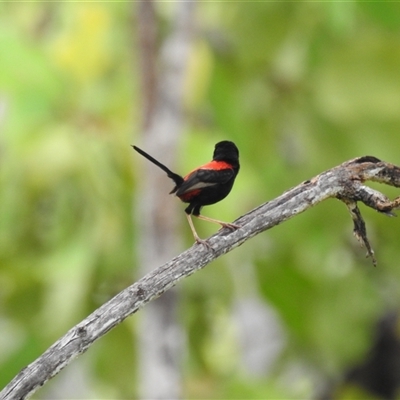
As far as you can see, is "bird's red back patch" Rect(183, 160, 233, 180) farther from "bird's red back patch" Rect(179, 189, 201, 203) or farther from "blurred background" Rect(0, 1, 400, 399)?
"blurred background" Rect(0, 1, 400, 399)

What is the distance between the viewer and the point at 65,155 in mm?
1637

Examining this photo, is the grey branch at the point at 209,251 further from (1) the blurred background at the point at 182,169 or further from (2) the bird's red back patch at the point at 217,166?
(1) the blurred background at the point at 182,169

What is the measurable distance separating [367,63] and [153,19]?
0.53 metres

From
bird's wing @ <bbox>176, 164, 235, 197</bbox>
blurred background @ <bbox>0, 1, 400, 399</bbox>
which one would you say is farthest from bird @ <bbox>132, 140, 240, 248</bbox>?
blurred background @ <bbox>0, 1, 400, 399</bbox>

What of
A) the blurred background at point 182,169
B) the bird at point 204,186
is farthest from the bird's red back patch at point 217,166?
the blurred background at point 182,169

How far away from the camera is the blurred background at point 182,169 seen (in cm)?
156

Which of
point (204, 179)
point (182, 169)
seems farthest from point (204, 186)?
point (182, 169)

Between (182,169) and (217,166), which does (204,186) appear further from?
(182,169)

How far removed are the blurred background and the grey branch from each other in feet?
2.26

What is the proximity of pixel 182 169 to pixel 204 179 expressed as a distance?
36.3 inches

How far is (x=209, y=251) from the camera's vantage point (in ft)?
2.11

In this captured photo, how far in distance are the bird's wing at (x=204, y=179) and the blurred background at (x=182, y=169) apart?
0.72 meters

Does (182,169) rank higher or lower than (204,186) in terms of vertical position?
higher

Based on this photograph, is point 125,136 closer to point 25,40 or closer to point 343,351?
point 25,40
